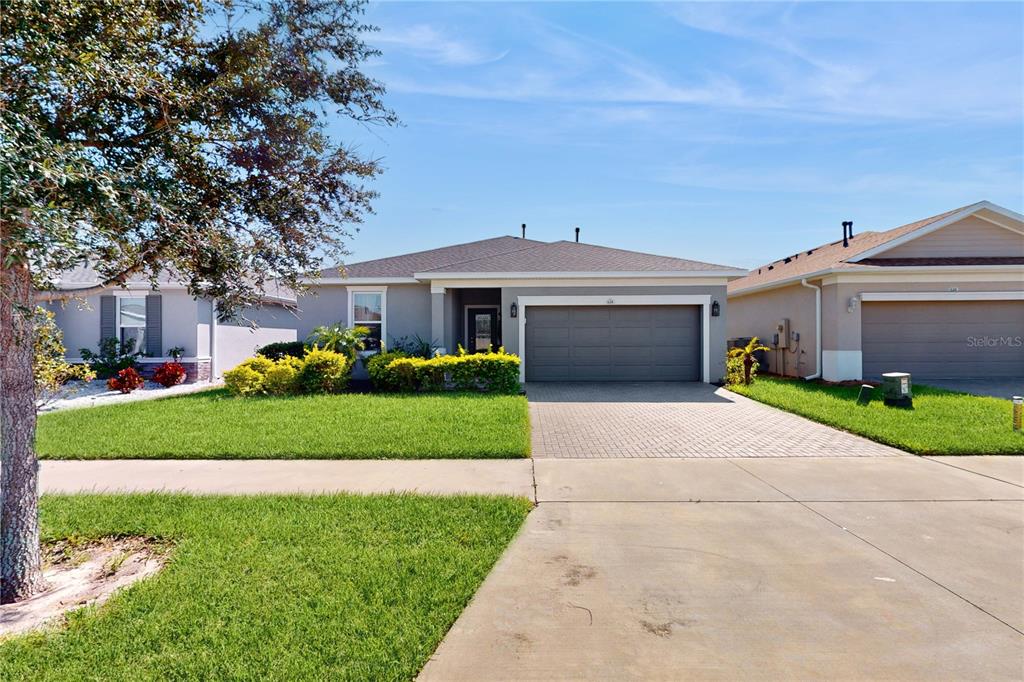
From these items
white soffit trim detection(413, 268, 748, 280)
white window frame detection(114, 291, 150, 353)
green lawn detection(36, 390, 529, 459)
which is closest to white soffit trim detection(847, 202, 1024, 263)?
white soffit trim detection(413, 268, 748, 280)

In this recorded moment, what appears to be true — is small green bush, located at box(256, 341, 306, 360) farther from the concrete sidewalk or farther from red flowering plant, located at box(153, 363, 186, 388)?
the concrete sidewalk

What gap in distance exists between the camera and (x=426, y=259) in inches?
650

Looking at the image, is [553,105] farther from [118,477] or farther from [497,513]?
[118,477]

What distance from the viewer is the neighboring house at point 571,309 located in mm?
13945

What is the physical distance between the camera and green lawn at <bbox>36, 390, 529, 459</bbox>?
7277mm

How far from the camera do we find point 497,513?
4938 mm

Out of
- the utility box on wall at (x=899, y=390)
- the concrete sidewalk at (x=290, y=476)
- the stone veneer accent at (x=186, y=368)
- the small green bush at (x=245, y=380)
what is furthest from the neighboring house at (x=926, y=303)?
the stone veneer accent at (x=186, y=368)

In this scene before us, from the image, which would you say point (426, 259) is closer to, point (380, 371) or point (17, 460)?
point (380, 371)

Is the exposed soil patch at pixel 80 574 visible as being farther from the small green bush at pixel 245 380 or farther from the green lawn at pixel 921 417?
the green lawn at pixel 921 417

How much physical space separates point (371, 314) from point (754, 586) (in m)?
13.0

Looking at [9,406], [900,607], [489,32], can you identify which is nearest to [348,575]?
[9,406]

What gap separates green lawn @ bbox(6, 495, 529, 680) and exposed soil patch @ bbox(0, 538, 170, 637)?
0.45 feet

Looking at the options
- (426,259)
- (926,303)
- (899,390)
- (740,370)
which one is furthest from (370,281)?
(926,303)

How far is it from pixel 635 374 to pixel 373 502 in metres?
10.5
